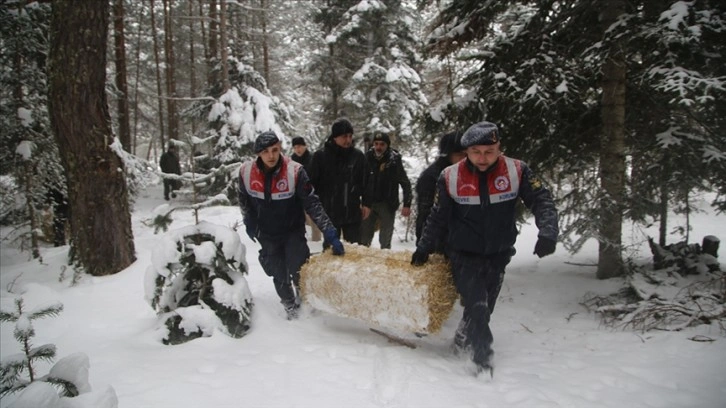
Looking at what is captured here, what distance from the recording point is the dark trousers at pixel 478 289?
135 inches

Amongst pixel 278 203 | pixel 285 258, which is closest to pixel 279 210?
pixel 278 203

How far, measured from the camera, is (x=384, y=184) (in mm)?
6094

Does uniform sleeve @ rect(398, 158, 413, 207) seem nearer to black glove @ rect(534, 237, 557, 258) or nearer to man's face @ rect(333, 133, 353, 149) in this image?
man's face @ rect(333, 133, 353, 149)

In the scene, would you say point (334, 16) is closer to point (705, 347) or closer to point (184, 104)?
point (184, 104)

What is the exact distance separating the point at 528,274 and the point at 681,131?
3.02 meters

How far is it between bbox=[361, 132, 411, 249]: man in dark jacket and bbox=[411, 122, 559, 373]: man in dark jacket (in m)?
2.45

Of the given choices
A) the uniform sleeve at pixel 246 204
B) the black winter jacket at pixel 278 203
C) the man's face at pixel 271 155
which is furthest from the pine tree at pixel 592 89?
the uniform sleeve at pixel 246 204

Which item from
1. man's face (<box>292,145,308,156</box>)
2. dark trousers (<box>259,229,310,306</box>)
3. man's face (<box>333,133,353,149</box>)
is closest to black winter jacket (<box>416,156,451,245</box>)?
man's face (<box>333,133,353,149</box>)

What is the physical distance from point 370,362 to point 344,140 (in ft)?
8.88

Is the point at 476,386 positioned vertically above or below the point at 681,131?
below

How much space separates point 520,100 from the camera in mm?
4953

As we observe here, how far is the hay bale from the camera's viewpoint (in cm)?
344

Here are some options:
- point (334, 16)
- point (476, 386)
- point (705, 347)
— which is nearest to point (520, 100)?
point (705, 347)

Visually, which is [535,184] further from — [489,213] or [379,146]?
[379,146]
